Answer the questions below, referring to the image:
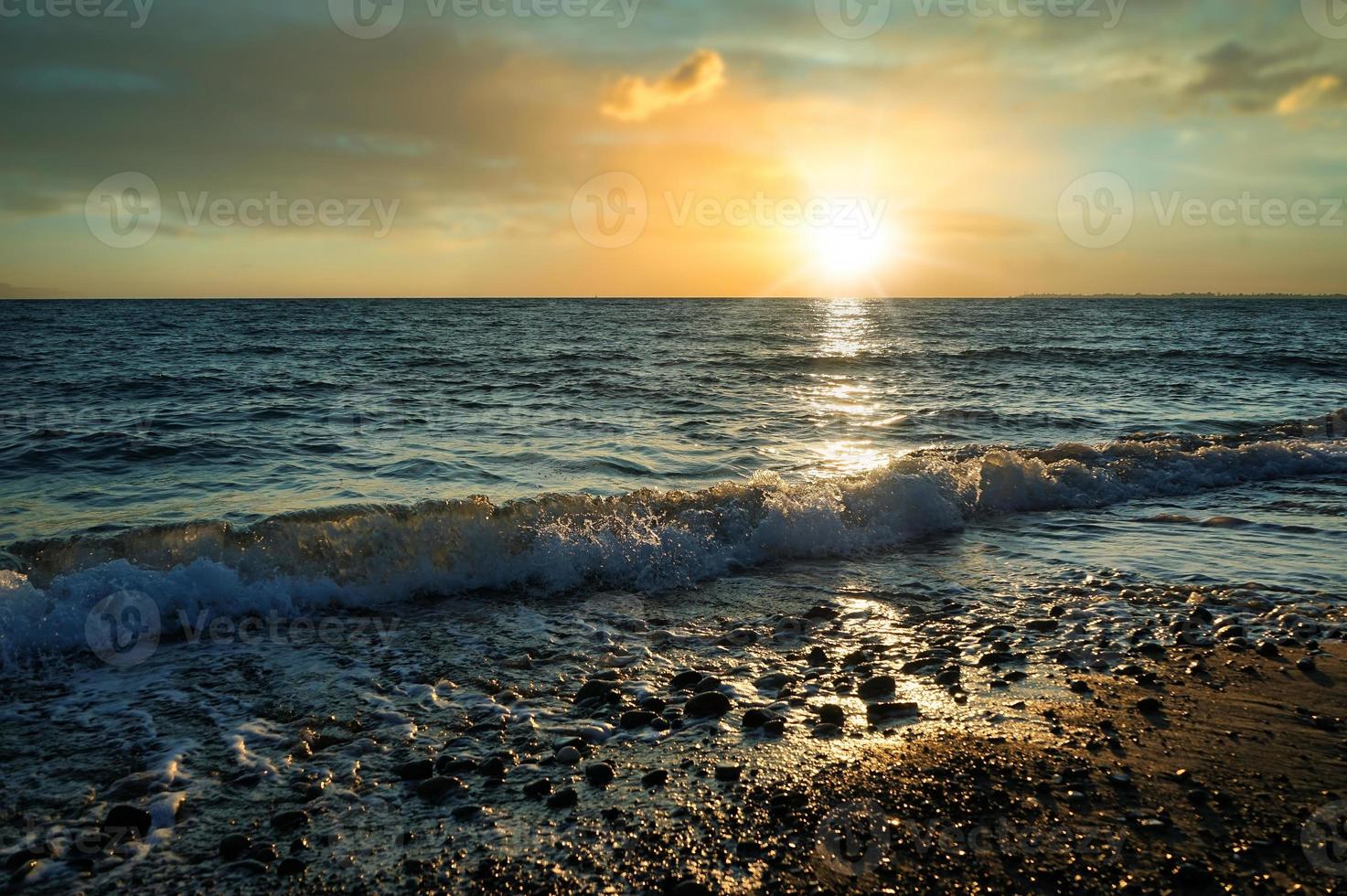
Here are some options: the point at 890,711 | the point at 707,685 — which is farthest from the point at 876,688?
the point at 707,685

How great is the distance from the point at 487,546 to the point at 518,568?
1.52ft

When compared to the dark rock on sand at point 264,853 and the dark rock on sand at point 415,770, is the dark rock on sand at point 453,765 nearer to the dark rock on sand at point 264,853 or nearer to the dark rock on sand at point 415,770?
the dark rock on sand at point 415,770

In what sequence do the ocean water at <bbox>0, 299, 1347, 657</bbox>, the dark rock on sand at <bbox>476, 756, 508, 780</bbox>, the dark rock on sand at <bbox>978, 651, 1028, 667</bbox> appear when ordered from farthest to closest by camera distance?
the ocean water at <bbox>0, 299, 1347, 657</bbox>
the dark rock on sand at <bbox>978, 651, 1028, 667</bbox>
the dark rock on sand at <bbox>476, 756, 508, 780</bbox>

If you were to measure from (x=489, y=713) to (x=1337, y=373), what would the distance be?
121 feet

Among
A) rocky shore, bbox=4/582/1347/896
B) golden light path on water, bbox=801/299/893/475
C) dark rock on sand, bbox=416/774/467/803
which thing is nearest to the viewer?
rocky shore, bbox=4/582/1347/896

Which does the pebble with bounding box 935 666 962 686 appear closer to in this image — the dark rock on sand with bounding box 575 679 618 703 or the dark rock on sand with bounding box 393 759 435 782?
the dark rock on sand with bounding box 575 679 618 703

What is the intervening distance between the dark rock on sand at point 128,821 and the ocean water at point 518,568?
0.29ft

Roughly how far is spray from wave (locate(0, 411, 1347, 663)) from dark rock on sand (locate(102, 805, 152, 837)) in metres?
3.30

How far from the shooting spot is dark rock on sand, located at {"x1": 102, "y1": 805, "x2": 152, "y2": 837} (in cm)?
394

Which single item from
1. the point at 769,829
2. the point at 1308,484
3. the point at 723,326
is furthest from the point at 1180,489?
the point at 723,326

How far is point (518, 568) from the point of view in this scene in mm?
8508

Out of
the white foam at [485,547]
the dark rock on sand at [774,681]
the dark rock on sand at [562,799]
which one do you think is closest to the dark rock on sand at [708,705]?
the dark rock on sand at [774,681]

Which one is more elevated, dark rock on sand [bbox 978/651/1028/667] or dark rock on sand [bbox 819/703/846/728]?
dark rock on sand [bbox 819/703/846/728]

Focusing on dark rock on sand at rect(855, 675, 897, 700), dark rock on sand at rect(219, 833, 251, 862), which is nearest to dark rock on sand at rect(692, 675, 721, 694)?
dark rock on sand at rect(855, 675, 897, 700)
